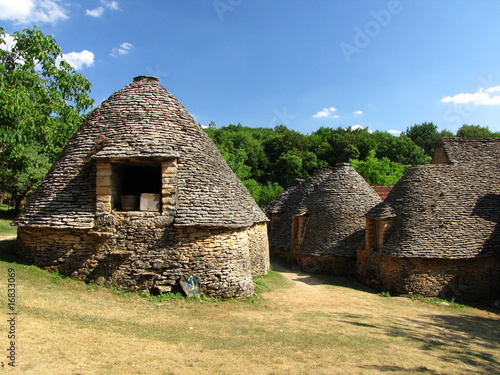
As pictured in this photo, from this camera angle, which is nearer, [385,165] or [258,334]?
[258,334]

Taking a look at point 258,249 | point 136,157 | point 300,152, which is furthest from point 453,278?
point 300,152

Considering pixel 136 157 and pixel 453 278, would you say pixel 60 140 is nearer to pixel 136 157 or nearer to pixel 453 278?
pixel 136 157

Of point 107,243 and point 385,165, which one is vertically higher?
point 385,165

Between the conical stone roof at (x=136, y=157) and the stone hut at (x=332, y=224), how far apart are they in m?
7.94

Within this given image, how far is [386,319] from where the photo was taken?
10508 millimetres

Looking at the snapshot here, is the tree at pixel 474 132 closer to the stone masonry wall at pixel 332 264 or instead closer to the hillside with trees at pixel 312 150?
the hillside with trees at pixel 312 150

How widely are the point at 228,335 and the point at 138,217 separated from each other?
4.57m

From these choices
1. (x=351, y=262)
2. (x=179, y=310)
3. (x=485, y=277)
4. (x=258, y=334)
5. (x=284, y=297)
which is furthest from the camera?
(x=351, y=262)

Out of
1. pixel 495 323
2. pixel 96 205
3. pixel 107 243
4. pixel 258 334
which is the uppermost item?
pixel 96 205

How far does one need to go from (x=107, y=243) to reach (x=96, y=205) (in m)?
1.21

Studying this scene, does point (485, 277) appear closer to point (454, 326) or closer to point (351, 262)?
point (454, 326)

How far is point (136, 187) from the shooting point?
1385cm

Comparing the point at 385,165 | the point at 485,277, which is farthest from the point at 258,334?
the point at 385,165

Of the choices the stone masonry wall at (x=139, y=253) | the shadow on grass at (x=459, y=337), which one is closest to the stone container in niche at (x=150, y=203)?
the stone masonry wall at (x=139, y=253)
